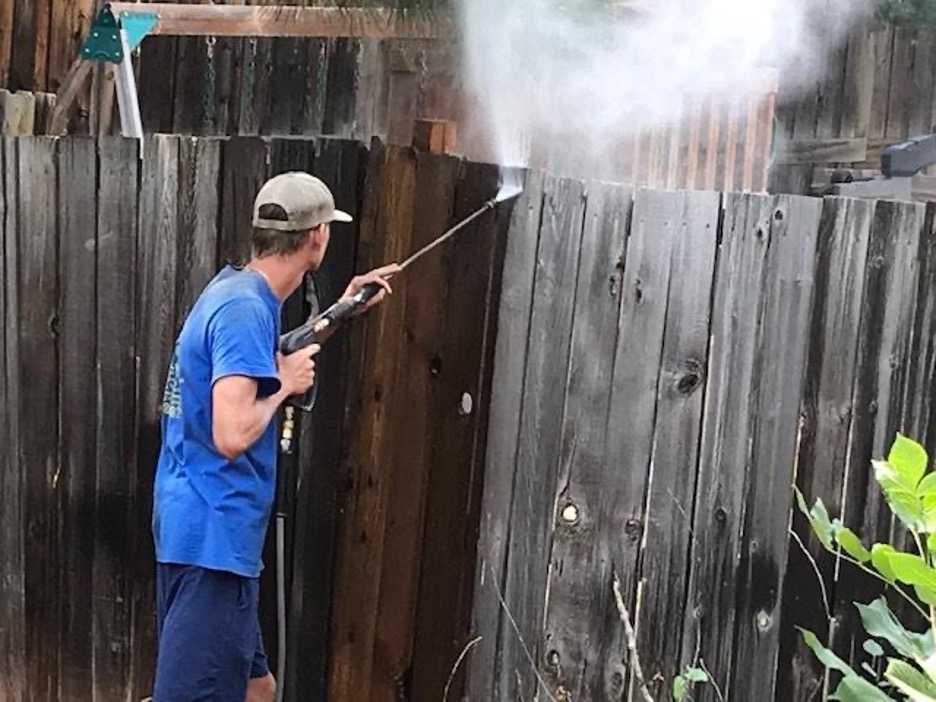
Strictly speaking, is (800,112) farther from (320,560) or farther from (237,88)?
(320,560)

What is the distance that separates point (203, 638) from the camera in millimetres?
3000

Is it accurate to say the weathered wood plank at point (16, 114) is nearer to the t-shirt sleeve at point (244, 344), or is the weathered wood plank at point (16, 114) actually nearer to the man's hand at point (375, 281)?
the man's hand at point (375, 281)

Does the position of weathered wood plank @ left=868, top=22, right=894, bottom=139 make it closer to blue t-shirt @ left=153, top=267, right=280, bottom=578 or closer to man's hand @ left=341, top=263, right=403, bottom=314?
man's hand @ left=341, top=263, right=403, bottom=314

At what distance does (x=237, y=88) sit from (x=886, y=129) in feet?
13.3

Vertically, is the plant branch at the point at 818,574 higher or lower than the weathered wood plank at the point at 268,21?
lower

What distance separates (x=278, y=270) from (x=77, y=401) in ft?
3.15

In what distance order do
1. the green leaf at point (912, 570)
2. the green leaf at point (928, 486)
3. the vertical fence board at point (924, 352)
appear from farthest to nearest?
the vertical fence board at point (924, 352), the green leaf at point (928, 486), the green leaf at point (912, 570)

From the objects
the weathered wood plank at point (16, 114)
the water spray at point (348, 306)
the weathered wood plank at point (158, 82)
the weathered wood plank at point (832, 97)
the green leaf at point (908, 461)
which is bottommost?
the green leaf at point (908, 461)

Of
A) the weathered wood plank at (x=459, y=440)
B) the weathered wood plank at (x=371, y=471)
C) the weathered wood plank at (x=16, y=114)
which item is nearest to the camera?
the weathered wood plank at (x=459, y=440)

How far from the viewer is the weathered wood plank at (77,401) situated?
11.9 feet

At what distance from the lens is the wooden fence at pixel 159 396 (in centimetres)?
346

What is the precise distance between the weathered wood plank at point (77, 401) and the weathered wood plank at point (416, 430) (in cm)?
93

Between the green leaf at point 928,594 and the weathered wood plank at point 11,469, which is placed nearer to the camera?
the green leaf at point 928,594

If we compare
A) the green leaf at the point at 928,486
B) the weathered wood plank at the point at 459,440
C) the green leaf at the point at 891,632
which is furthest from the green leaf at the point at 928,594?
the weathered wood plank at the point at 459,440
